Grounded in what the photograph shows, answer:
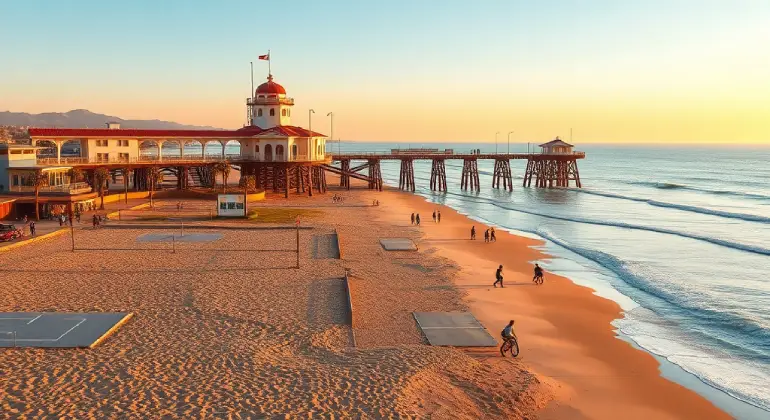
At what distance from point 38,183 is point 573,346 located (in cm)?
3470

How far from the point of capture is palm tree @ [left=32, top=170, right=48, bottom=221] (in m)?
39.1

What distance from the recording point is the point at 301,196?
6350 cm

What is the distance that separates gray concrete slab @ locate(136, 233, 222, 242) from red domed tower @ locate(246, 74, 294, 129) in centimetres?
3105

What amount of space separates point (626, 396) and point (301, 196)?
163 feet

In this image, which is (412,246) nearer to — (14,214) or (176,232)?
(176,232)

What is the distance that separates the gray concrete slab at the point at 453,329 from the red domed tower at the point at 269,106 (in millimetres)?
47930

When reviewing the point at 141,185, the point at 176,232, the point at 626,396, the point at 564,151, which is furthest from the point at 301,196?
the point at 626,396

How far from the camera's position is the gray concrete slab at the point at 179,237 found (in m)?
34.6

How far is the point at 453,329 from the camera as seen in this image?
2006 centimetres

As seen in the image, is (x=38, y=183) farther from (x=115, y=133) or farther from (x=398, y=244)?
(x=398, y=244)

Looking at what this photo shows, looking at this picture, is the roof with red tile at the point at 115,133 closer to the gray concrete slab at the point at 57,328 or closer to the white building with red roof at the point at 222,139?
the white building with red roof at the point at 222,139

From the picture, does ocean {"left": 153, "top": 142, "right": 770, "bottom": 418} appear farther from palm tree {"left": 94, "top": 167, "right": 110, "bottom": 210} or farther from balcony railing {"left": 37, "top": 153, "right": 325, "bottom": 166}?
palm tree {"left": 94, "top": 167, "right": 110, "bottom": 210}

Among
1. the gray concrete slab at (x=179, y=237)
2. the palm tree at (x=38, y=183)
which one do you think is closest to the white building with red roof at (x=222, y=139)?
the palm tree at (x=38, y=183)

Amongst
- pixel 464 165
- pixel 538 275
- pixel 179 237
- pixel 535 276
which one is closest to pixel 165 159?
pixel 179 237
